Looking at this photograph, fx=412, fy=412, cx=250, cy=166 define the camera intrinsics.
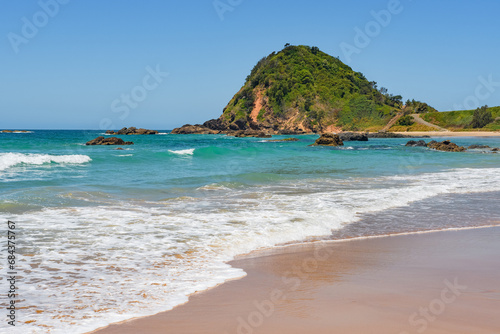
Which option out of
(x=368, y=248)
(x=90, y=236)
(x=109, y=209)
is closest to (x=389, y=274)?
(x=368, y=248)

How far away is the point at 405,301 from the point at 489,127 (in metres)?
97.6

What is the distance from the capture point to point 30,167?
20547 millimetres

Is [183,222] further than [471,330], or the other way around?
[183,222]

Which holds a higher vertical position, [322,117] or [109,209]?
[322,117]

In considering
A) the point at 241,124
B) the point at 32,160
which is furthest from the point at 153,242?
the point at 241,124

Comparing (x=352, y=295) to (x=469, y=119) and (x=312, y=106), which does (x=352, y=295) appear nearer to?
(x=469, y=119)

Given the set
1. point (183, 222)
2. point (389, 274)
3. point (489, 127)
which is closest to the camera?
point (389, 274)

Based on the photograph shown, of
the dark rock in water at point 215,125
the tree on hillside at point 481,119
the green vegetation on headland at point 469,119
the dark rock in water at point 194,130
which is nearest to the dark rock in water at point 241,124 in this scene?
the dark rock in water at point 215,125

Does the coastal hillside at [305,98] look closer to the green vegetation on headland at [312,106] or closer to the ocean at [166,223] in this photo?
the green vegetation on headland at [312,106]

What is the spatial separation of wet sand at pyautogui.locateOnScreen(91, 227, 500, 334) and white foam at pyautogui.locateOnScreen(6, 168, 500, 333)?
1.29 ft

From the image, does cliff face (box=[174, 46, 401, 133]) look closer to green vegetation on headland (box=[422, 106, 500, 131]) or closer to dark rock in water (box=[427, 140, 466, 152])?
green vegetation on headland (box=[422, 106, 500, 131])

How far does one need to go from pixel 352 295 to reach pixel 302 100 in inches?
4872

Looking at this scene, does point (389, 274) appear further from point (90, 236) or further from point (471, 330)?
point (90, 236)

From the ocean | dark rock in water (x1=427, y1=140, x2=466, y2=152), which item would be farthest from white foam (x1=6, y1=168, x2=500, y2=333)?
dark rock in water (x1=427, y1=140, x2=466, y2=152)
